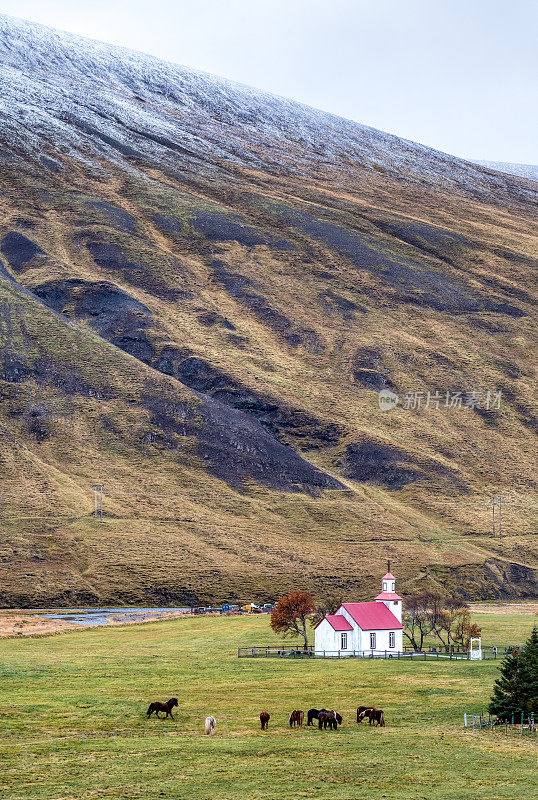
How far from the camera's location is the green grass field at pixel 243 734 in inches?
1115

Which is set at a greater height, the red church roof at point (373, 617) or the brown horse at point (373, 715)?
the red church roof at point (373, 617)

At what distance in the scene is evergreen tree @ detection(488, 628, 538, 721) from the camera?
39.3 m

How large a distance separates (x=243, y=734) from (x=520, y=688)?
465 inches

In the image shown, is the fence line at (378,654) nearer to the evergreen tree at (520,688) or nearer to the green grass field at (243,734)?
the green grass field at (243,734)

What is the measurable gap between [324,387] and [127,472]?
51113 millimetres

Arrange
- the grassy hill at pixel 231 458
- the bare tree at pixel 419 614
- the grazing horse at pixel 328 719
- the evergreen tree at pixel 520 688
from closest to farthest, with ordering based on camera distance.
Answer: the grazing horse at pixel 328 719 → the evergreen tree at pixel 520 688 → the bare tree at pixel 419 614 → the grassy hill at pixel 231 458

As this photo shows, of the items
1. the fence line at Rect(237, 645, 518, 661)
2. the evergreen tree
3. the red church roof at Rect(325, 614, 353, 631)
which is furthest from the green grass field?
the red church roof at Rect(325, 614, 353, 631)

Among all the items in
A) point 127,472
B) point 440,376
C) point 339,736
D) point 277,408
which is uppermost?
point 440,376

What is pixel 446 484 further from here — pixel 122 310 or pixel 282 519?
pixel 122 310

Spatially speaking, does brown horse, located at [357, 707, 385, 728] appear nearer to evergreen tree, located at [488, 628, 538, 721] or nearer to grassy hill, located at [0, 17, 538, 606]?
evergreen tree, located at [488, 628, 538, 721]

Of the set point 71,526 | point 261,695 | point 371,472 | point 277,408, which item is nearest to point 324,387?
point 277,408

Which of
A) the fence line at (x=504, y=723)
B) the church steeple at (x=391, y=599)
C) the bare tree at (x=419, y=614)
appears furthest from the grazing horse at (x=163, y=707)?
the bare tree at (x=419, y=614)

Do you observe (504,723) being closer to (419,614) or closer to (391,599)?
(391,599)

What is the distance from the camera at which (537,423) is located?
7269 inches
